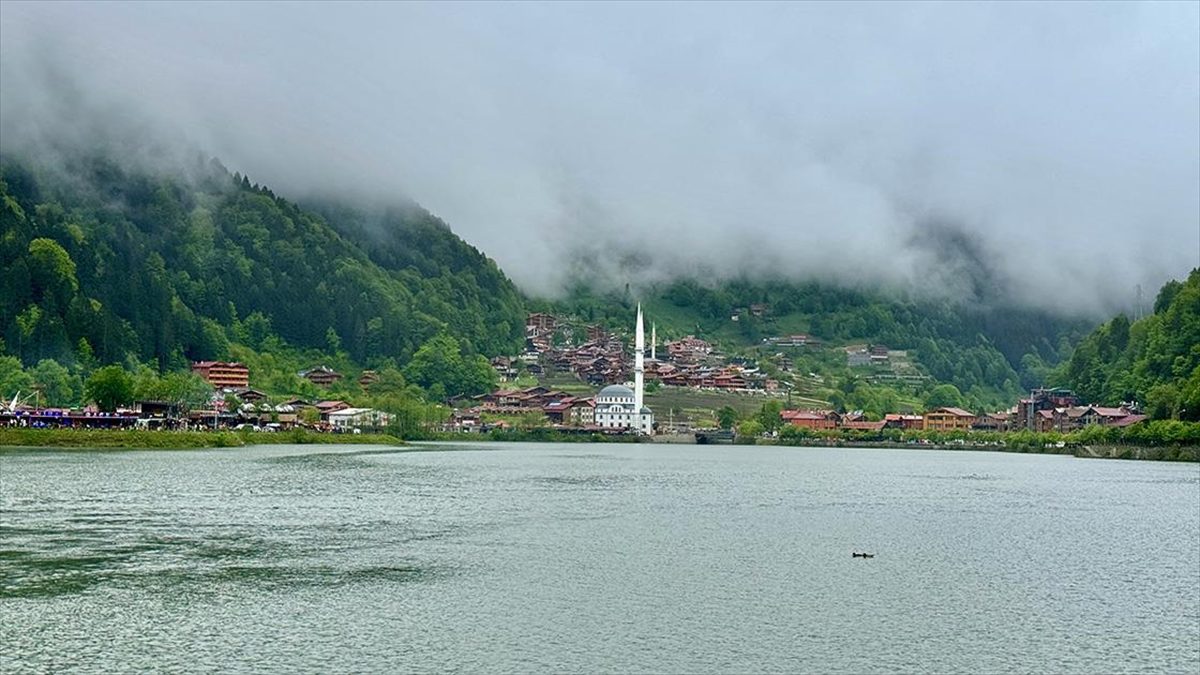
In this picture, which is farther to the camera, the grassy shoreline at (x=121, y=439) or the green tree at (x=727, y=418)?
the green tree at (x=727, y=418)

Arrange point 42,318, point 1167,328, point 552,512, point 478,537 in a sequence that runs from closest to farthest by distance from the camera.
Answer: point 478,537
point 552,512
point 42,318
point 1167,328

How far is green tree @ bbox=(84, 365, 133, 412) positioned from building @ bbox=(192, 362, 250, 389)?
48252mm

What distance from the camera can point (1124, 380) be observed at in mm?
150875

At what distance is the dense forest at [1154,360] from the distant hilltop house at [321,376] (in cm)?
10875

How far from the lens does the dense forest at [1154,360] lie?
12369cm

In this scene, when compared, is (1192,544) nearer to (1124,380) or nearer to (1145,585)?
(1145,585)

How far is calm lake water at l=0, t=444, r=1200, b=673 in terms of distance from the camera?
83.3 ft

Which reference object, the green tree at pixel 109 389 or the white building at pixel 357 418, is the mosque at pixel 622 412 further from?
the green tree at pixel 109 389

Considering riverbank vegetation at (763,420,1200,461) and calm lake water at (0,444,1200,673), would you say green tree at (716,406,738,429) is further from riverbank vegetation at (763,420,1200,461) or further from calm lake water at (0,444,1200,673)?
calm lake water at (0,444,1200,673)

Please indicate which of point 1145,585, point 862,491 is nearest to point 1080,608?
point 1145,585

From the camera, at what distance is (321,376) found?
188m

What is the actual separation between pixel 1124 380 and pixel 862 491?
308 feet

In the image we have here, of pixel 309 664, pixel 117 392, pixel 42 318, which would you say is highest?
pixel 42 318

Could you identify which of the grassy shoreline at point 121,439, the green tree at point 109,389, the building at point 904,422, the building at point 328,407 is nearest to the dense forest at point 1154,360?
the building at point 904,422
